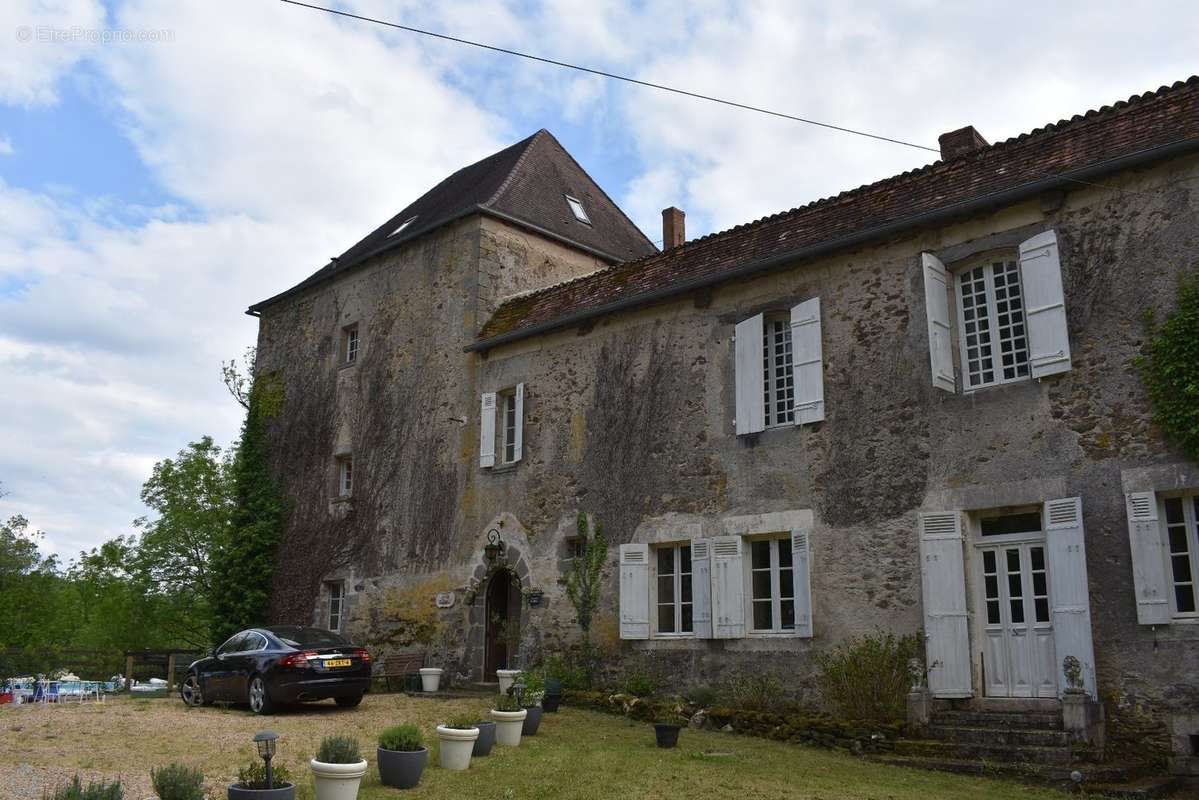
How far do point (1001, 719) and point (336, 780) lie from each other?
6666 millimetres

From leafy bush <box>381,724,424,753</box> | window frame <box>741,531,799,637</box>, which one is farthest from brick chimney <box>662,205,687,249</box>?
leafy bush <box>381,724,424,753</box>

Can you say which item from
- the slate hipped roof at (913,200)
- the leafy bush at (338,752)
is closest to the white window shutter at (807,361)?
the slate hipped roof at (913,200)

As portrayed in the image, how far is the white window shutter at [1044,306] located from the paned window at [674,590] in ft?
17.5

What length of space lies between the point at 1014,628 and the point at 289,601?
14831mm

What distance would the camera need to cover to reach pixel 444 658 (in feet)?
54.6

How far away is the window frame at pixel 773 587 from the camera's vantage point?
12289 mm

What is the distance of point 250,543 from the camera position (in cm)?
2111

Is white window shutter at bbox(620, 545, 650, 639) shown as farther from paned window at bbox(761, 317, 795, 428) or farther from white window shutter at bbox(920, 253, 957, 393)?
white window shutter at bbox(920, 253, 957, 393)

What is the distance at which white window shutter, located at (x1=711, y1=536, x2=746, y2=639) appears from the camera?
1260 cm

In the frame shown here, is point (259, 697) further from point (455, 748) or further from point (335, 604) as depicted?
point (335, 604)

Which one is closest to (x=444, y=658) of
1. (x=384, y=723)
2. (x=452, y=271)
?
(x=384, y=723)

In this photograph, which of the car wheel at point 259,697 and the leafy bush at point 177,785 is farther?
the car wheel at point 259,697

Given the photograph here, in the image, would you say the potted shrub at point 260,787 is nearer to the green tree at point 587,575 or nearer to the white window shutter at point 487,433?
the green tree at point 587,575

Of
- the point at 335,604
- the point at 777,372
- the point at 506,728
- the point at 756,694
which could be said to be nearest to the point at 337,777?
the point at 506,728
